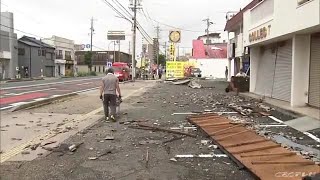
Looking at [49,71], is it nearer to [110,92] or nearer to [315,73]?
[110,92]

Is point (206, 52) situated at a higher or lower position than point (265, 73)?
higher

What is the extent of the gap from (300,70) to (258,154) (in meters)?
8.98

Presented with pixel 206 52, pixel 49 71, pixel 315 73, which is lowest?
pixel 49 71

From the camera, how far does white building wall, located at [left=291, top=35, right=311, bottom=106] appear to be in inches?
648

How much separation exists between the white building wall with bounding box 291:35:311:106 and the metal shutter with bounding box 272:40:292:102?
2017mm

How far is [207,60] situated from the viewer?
76938 mm

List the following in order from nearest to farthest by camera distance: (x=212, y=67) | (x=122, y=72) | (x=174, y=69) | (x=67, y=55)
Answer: (x=122, y=72), (x=174, y=69), (x=212, y=67), (x=67, y=55)

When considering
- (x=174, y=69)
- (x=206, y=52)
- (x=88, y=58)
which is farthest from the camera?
(x=88, y=58)

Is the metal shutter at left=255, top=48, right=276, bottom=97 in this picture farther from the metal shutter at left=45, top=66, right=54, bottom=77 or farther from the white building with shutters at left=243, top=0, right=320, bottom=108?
the metal shutter at left=45, top=66, right=54, bottom=77

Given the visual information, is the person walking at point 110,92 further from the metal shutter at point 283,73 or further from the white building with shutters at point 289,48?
Answer: the metal shutter at point 283,73

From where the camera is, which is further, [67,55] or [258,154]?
[67,55]

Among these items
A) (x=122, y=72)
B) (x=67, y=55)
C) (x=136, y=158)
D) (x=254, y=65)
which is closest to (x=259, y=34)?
(x=254, y=65)

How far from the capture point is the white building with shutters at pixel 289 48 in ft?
49.2

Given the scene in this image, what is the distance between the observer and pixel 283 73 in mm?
19828
